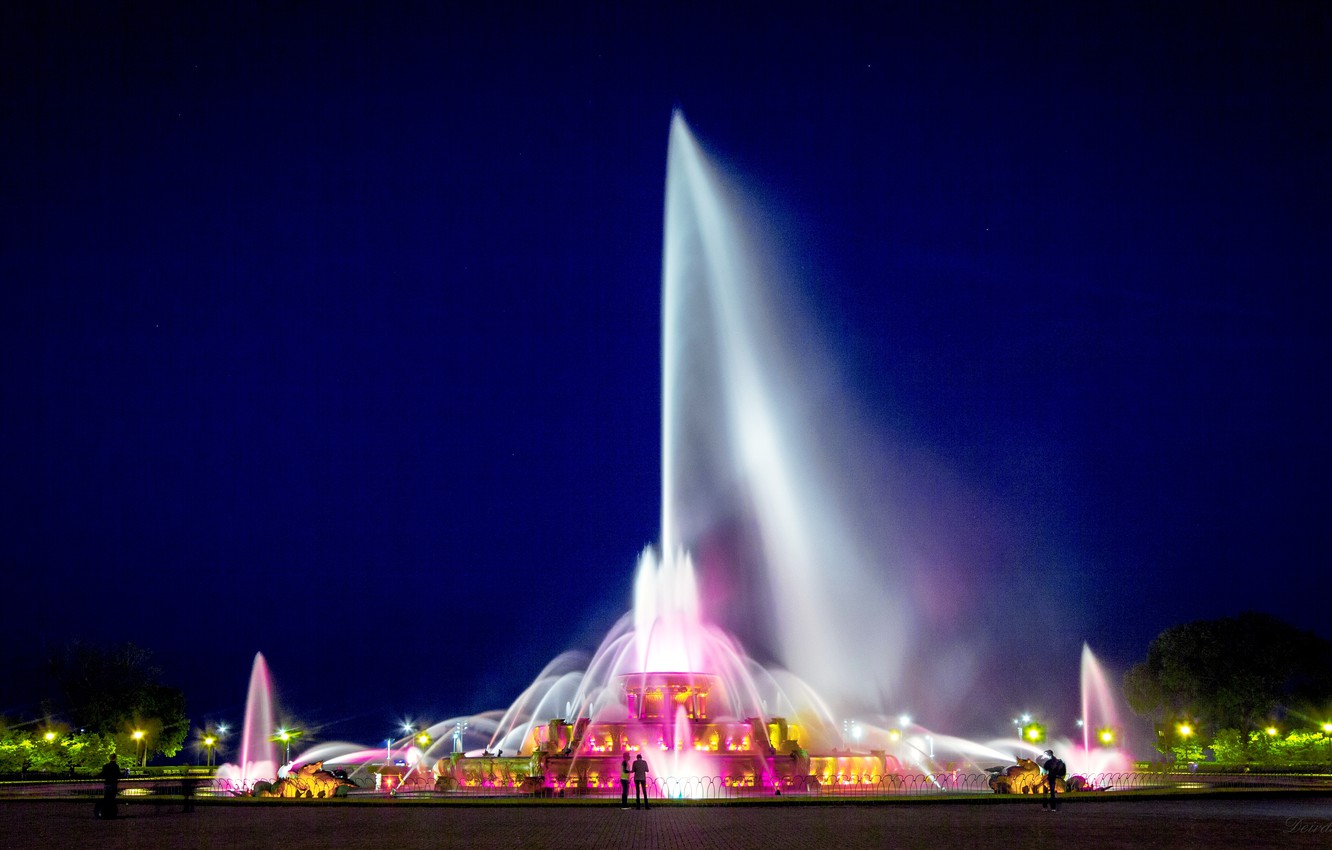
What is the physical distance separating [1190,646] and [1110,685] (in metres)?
20.6

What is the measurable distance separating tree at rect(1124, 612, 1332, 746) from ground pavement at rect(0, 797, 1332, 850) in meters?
37.3

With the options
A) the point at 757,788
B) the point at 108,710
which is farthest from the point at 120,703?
the point at 757,788

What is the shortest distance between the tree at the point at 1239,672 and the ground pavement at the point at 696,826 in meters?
37.3

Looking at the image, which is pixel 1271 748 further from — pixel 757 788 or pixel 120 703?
pixel 120 703

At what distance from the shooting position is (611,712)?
42.7m

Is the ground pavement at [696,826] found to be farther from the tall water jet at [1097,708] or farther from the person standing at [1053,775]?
the tall water jet at [1097,708]

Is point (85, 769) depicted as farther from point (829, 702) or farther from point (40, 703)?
point (829, 702)

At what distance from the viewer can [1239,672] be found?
2466 inches

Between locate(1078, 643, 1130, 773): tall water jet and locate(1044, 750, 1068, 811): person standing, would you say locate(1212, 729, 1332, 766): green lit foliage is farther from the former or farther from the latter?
locate(1044, 750, 1068, 811): person standing

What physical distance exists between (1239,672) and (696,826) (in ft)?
170

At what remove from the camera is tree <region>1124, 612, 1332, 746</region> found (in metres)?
62.8

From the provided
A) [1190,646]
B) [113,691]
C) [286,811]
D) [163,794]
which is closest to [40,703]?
[113,691]

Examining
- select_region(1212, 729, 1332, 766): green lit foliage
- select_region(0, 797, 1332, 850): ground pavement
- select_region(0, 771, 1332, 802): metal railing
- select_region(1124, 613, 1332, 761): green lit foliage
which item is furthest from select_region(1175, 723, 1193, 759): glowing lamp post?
select_region(0, 797, 1332, 850): ground pavement

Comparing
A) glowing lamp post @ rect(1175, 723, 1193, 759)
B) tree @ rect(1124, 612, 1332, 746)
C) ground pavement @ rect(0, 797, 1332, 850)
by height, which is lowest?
ground pavement @ rect(0, 797, 1332, 850)
